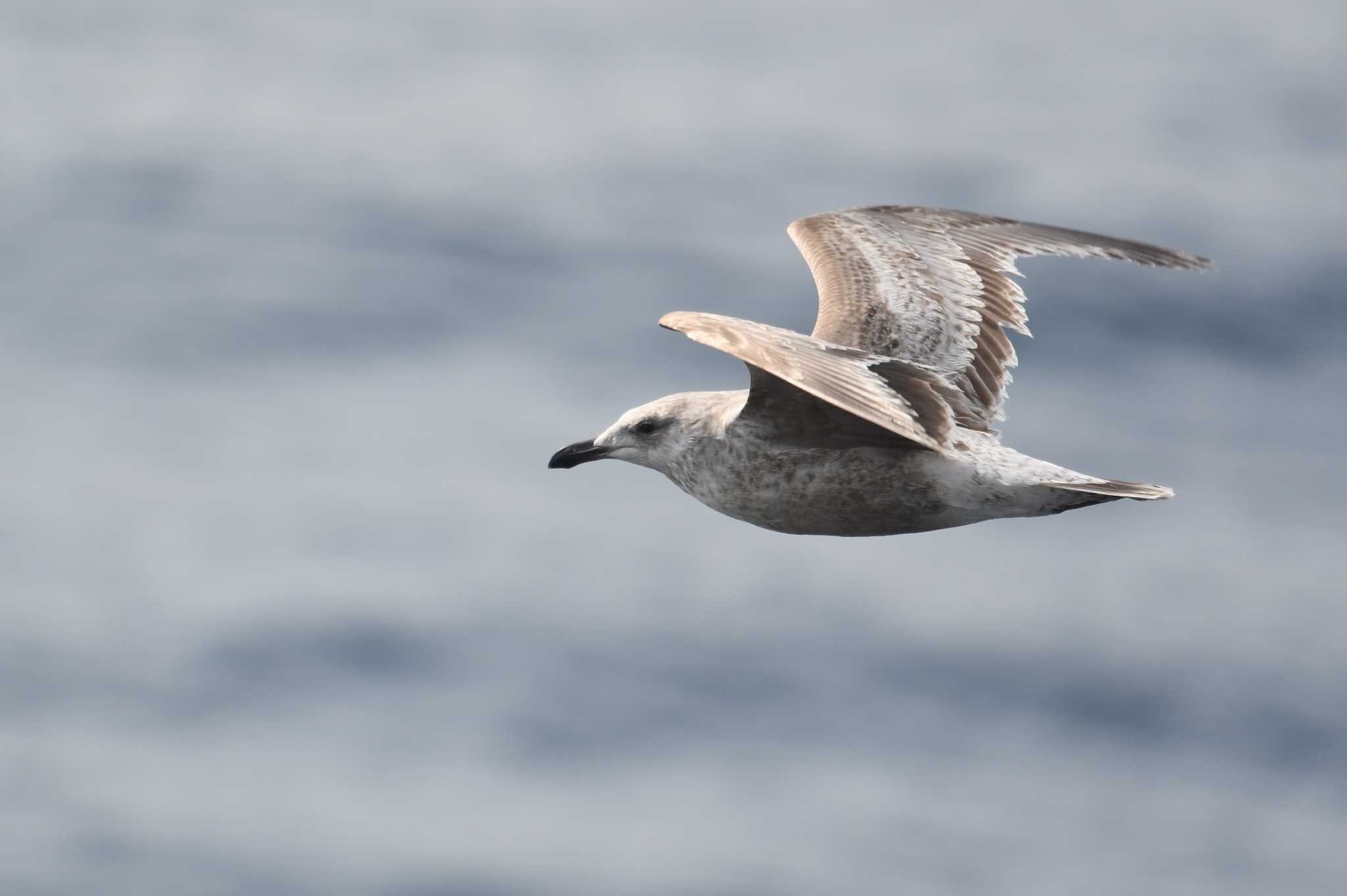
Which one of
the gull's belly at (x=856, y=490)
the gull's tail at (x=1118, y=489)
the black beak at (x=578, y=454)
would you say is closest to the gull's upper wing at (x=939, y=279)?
the gull's belly at (x=856, y=490)

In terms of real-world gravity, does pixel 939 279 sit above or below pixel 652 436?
above

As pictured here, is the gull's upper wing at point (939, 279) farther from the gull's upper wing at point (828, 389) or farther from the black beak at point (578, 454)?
the black beak at point (578, 454)

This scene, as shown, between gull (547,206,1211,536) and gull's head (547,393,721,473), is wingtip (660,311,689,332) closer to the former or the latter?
gull (547,206,1211,536)

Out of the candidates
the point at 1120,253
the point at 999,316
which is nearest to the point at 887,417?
the point at 999,316

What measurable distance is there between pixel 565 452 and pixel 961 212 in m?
7.52

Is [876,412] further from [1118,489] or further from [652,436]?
[652,436]

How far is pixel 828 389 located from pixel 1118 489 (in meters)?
3.89

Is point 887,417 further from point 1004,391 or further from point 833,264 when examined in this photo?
point 833,264

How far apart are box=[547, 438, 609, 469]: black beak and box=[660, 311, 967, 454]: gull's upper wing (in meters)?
2.84

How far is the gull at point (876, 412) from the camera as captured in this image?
1775 centimetres

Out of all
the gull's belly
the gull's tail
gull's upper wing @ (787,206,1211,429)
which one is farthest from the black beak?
the gull's tail

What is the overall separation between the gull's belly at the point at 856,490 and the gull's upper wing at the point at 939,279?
168 centimetres

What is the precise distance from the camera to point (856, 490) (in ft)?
64.1

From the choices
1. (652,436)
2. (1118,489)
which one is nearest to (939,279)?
(652,436)
